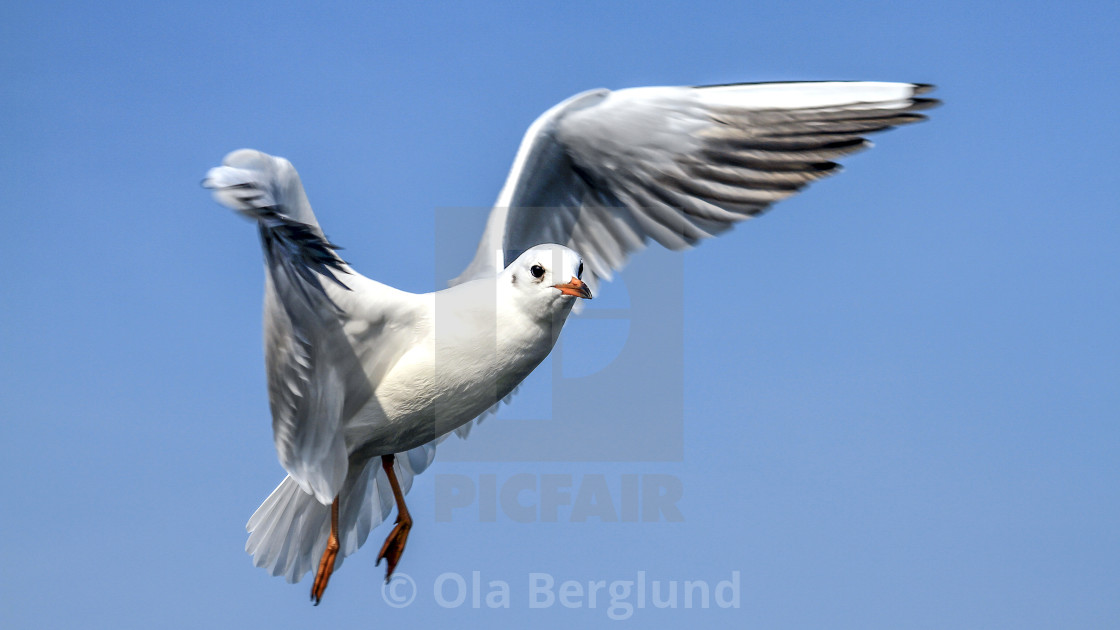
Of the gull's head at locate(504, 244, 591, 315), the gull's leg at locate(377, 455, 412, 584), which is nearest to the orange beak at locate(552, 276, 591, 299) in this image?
the gull's head at locate(504, 244, 591, 315)

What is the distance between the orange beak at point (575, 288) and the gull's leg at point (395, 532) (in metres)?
1.51

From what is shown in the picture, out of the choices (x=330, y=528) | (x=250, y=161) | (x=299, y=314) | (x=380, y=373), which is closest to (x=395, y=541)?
(x=330, y=528)

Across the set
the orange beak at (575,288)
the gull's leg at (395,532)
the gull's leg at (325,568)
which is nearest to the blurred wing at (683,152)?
the gull's leg at (395,532)

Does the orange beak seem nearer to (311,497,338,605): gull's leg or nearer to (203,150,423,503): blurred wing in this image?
(203,150,423,503): blurred wing

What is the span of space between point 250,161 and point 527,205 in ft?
5.19

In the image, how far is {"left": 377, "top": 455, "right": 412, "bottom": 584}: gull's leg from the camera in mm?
5129

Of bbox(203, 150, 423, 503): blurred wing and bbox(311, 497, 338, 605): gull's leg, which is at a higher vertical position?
bbox(203, 150, 423, 503): blurred wing

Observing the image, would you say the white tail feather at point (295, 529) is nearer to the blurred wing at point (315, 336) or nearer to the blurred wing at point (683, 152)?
the blurred wing at point (315, 336)

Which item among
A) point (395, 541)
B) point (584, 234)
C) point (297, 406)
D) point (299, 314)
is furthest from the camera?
point (584, 234)

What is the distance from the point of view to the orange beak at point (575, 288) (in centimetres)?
405

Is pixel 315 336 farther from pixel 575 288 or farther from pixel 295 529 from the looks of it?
pixel 295 529

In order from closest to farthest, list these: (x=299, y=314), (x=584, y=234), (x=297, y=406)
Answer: (x=299, y=314), (x=297, y=406), (x=584, y=234)

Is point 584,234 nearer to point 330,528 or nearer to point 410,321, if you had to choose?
point 410,321

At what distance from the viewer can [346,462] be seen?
4594 millimetres
